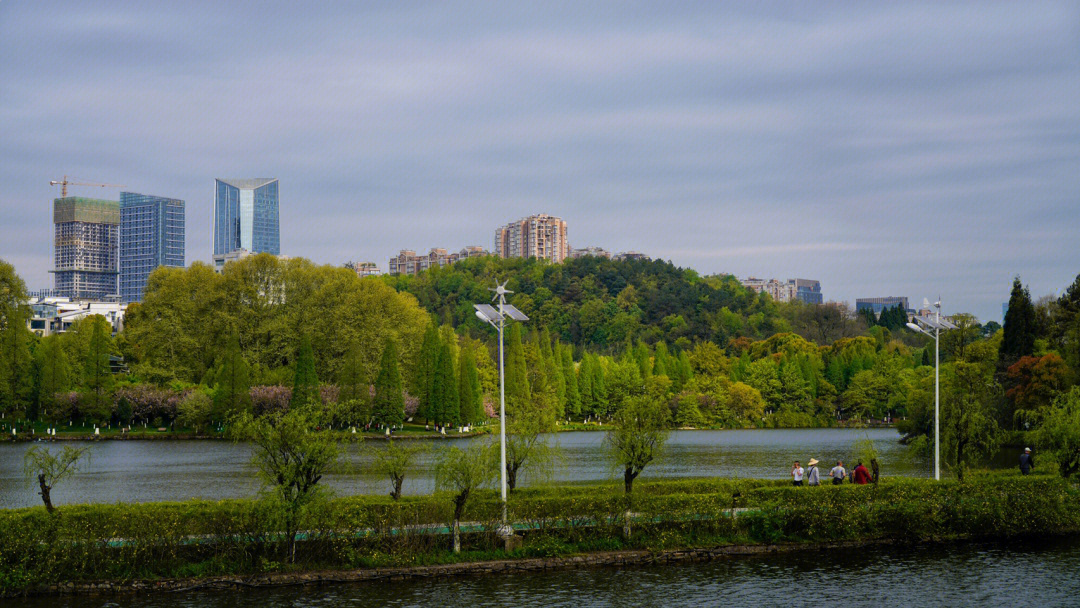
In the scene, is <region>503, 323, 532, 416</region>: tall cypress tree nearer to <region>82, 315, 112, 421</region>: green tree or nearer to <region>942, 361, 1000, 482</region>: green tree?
→ <region>82, 315, 112, 421</region>: green tree

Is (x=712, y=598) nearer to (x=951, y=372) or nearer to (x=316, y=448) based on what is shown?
(x=316, y=448)

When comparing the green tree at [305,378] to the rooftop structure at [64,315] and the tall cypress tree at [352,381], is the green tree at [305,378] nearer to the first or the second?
the tall cypress tree at [352,381]

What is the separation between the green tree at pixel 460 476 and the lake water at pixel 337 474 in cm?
409

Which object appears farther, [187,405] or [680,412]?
[680,412]

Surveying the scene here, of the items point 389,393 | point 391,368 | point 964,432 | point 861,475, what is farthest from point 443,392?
point 861,475

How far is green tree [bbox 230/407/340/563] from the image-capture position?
23328 millimetres

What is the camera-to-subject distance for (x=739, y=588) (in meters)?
23.0

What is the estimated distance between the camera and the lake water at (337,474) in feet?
125

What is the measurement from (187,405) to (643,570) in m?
55.0

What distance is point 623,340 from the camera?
147000 millimetres

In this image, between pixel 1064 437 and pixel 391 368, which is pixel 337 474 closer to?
pixel 1064 437

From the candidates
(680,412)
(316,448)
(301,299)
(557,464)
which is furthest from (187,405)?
(316,448)

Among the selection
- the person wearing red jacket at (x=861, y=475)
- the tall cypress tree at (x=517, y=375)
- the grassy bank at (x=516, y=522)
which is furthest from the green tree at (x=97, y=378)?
the person wearing red jacket at (x=861, y=475)

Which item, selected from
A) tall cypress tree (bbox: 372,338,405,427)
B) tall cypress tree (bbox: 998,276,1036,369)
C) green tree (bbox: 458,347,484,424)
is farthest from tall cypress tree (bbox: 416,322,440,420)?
tall cypress tree (bbox: 998,276,1036,369)
